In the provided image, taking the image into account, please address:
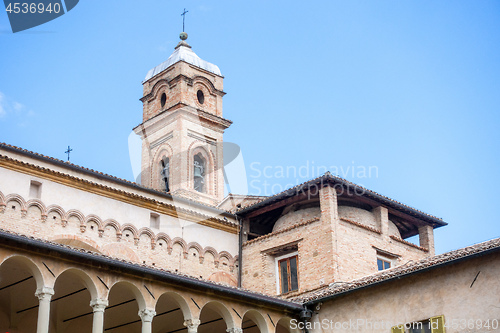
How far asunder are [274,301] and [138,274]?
3650 mm

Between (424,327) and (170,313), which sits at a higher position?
(170,313)

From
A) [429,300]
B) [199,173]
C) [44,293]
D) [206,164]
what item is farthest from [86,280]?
[206,164]

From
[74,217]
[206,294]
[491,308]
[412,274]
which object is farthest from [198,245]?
[491,308]

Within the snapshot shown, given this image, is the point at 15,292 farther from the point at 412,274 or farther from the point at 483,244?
the point at 483,244

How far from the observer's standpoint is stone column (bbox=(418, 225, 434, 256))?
25594 millimetres

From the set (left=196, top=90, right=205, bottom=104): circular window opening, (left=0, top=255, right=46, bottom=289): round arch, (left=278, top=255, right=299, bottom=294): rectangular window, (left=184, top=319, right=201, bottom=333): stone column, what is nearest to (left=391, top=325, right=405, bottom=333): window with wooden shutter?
(left=184, top=319, right=201, bottom=333): stone column

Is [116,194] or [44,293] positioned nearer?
[44,293]

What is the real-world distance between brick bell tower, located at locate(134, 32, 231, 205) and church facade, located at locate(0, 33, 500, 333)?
524 centimetres

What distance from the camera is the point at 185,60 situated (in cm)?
3350

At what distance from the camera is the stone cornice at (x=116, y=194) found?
21188 mm

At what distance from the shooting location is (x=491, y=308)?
1683 centimetres

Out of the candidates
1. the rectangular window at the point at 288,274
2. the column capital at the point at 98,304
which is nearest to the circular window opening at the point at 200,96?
the rectangular window at the point at 288,274

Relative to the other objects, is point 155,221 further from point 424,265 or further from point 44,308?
point 424,265

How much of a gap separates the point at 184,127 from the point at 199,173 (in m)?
1.89
